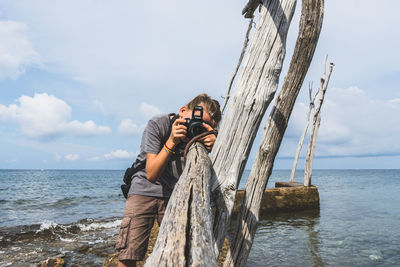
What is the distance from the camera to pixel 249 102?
1.90 m

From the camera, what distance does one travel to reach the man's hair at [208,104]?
225 centimetres

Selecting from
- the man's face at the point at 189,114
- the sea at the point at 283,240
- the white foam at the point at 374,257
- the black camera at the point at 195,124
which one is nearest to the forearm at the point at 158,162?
the black camera at the point at 195,124

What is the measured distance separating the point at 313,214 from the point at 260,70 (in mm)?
9911

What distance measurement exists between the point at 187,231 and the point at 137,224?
6.00 ft

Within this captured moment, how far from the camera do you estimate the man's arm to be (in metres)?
1.96

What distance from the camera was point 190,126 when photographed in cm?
193

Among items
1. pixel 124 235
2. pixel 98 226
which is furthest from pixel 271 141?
pixel 98 226

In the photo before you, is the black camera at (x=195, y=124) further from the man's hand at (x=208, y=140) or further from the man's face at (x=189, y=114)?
the man's face at (x=189, y=114)

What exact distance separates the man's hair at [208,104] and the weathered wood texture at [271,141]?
459 mm

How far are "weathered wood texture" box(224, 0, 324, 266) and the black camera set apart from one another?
67cm

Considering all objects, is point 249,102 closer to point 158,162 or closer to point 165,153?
point 165,153

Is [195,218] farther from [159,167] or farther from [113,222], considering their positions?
[113,222]

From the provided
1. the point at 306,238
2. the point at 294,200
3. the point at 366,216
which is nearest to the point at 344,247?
the point at 306,238

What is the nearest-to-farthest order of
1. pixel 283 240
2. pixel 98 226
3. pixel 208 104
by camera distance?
pixel 208 104
pixel 283 240
pixel 98 226
